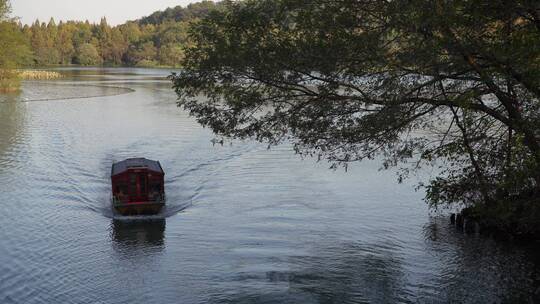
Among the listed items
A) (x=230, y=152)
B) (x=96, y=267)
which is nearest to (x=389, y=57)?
(x=96, y=267)

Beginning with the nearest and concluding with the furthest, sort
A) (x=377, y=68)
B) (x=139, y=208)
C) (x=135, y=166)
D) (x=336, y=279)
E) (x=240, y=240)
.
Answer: (x=377, y=68) < (x=336, y=279) < (x=240, y=240) < (x=139, y=208) < (x=135, y=166)

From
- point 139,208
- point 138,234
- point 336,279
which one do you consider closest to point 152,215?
point 139,208

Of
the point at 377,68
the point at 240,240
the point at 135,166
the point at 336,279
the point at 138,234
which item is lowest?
the point at 336,279

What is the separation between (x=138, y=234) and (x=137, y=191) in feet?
12.8

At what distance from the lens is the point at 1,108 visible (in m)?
81.1

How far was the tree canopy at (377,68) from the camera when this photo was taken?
1800 centimetres

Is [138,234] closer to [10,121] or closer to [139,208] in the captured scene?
[139,208]

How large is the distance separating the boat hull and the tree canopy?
36.4ft

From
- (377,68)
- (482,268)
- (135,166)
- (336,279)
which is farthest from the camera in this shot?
(135,166)

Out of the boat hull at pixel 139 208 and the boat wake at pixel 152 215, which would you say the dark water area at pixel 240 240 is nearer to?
the boat wake at pixel 152 215

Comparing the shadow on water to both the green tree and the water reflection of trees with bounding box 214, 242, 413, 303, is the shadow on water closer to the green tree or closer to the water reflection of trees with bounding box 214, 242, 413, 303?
the water reflection of trees with bounding box 214, 242, 413, 303

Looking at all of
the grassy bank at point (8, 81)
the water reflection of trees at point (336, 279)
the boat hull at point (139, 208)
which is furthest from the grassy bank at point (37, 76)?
the water reflection of trees at point (336, 279)

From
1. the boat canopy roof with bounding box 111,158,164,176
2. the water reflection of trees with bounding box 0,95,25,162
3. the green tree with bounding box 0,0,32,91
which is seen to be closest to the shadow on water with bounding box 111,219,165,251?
the boat canopy roof with bounding box 111,158,164,176

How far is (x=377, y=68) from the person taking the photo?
67.6ft
